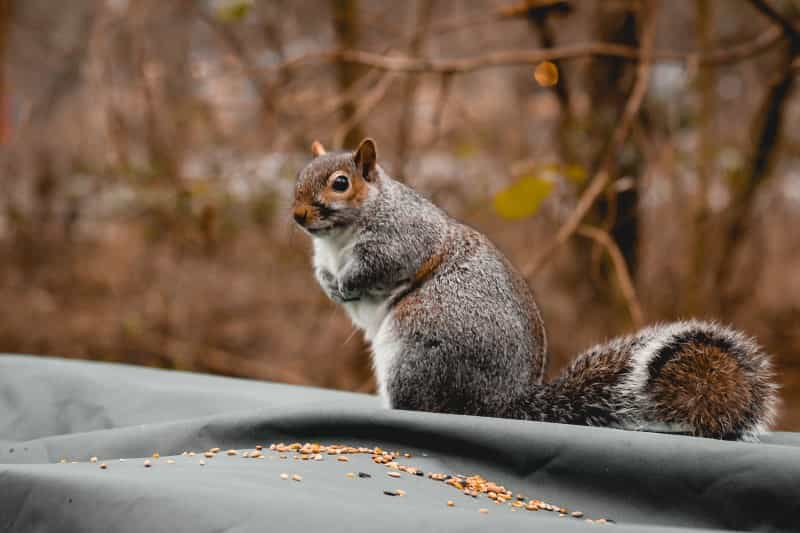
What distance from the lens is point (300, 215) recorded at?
1.64m

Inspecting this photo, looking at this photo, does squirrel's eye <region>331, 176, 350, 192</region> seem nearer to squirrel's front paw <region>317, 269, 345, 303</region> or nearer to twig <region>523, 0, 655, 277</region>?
squirrel's front paw <region>317, 269, 345, 303</region>

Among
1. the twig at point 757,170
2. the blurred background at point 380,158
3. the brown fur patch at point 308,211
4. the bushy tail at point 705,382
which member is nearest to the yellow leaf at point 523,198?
the blurred background at point 380,158

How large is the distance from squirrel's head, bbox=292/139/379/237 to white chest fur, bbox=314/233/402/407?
0.18 ft

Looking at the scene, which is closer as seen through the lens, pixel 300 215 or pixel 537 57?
pixel 300 215

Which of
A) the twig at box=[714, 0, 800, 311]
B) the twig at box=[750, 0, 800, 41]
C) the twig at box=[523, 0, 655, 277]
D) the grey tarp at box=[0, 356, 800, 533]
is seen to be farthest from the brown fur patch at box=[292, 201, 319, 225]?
the twig at box=[714, 0, 800, 311]

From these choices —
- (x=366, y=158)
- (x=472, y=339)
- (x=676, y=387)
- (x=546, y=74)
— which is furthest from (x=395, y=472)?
(x=546, y=74)

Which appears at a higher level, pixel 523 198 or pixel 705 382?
pixel 523 198

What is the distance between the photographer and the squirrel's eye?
169 centimetres

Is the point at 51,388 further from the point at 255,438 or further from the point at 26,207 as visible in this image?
the point at 26,207

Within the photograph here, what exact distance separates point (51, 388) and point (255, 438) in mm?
659

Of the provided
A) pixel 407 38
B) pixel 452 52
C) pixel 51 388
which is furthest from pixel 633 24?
pixel 51 388

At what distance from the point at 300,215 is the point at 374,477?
2.04ft

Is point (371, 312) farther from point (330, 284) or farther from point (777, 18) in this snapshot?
point (777, 18)

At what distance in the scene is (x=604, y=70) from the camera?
3498 millimetres
